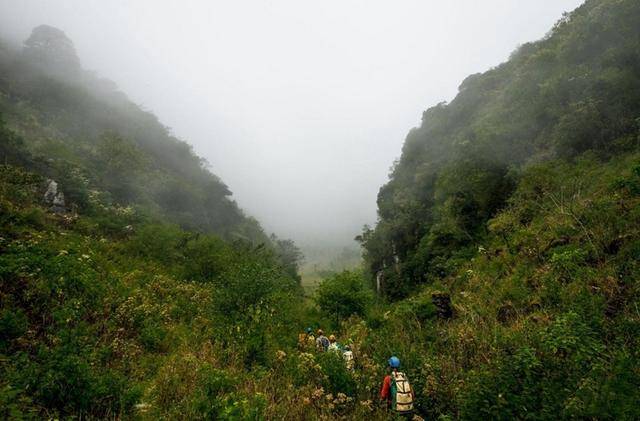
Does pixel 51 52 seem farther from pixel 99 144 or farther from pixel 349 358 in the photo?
pixel 349 358

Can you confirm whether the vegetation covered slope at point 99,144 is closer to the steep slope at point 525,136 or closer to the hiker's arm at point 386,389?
the hiker's arm at point 386,389

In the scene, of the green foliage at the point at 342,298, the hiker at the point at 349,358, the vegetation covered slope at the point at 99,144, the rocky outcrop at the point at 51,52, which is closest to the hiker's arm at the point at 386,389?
the hiker at the point at 349,358

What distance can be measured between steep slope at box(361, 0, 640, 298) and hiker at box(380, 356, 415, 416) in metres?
15.7

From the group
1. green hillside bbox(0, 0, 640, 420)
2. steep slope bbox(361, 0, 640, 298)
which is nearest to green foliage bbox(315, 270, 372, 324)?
green hillside bbox(0, 0, 640, 420)

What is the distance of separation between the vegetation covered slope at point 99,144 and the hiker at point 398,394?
27.7m

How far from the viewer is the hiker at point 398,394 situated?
6.30 m

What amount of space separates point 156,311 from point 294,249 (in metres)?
61.4

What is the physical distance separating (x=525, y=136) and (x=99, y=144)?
1935 inches

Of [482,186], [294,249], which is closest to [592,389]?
[482,186]

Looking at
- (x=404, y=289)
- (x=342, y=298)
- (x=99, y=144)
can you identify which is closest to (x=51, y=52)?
(x=99, y=144)

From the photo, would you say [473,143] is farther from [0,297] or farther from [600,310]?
[0,297]

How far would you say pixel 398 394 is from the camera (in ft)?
21.1

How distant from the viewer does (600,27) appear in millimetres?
25578

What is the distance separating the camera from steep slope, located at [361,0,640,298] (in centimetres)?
2059
